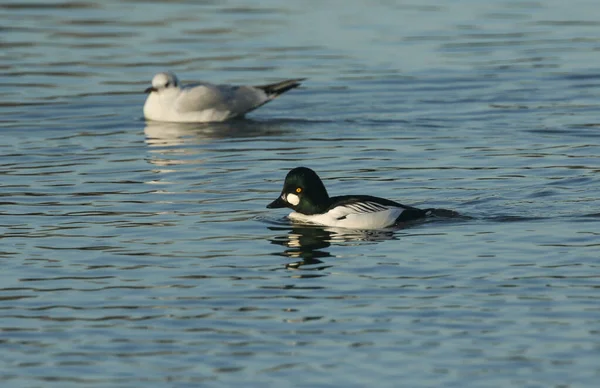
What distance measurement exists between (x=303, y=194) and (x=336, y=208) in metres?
0.40

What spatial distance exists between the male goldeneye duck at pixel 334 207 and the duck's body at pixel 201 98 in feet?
24.3

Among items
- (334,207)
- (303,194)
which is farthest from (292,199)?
(334,207)

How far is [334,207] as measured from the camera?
15.0 metres

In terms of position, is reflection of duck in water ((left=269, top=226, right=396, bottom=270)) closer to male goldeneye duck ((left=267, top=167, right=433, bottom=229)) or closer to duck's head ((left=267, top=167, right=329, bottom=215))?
male goldeneye duck ((left=267, top=167, right=433, bottom=229))

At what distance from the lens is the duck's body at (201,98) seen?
22625 mm

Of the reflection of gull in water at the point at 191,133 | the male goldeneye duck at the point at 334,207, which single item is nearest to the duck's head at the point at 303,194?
Result: the male goldeneye duck at the point at 334,207

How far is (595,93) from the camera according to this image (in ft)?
76.2

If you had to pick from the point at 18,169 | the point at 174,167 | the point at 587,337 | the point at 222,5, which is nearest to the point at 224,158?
the point at 174,167

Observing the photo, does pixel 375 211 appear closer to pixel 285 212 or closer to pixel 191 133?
pixel 285 212

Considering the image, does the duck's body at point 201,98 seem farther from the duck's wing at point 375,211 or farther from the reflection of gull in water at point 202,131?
the duck's wing at point 375,211

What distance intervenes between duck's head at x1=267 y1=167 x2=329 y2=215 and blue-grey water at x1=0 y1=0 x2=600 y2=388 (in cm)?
25

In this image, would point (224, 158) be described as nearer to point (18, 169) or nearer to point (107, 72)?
point (18, 169)

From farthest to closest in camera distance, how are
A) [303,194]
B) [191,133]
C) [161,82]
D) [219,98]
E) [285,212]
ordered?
1. [161,82]
2. [219,98]
3. [191,133]
4. [285,212]
5. [303,194]

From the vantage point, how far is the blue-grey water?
33.9 ft
